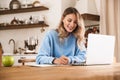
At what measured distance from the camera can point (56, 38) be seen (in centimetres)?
247

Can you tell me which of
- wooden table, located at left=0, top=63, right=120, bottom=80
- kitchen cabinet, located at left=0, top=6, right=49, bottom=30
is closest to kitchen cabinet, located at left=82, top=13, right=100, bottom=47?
kitchen cabinet, located at left=0, top=6, right=49, bottom=30

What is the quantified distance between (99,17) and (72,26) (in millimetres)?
2865

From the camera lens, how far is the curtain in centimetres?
485

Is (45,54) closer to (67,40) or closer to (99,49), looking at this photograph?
(67,40)

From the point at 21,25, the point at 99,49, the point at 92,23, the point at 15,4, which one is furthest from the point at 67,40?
the point at 15,4

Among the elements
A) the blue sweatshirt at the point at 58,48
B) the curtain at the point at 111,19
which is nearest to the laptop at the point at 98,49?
the blue sweatshirt at the point at 58,48

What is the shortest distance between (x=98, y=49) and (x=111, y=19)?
3.16m

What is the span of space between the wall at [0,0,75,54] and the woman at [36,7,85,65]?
9.25 feet

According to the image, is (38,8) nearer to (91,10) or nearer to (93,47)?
(91,10)

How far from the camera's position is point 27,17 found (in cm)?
586

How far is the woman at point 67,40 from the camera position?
243 centimetres

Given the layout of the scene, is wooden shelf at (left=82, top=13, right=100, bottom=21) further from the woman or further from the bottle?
the woman

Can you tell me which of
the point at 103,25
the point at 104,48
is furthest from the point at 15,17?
the point at 104,48

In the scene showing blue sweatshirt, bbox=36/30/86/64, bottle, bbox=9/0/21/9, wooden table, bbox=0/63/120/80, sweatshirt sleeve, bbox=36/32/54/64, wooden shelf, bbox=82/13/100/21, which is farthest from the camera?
bottle, bbox=9/0/21/9
